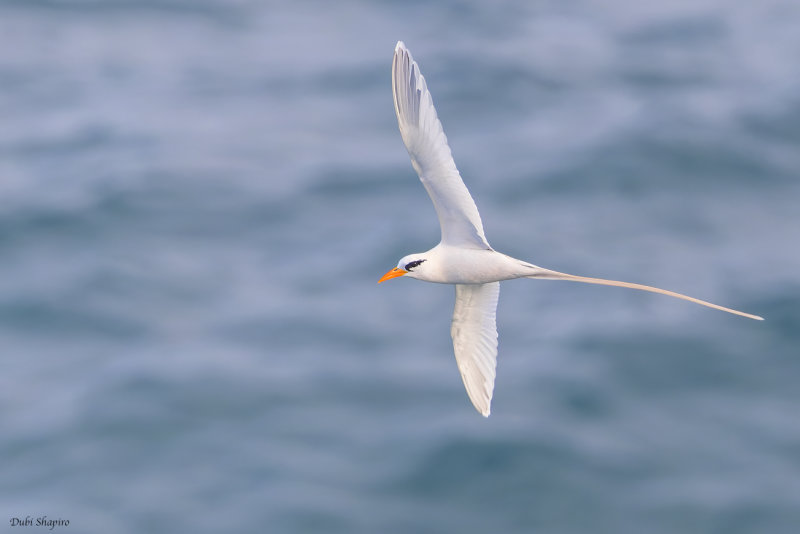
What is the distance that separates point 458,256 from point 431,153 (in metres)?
1.31

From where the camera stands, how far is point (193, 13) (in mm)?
32688

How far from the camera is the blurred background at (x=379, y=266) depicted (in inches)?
827

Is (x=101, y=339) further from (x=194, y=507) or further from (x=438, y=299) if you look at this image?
(x=438, y=299)

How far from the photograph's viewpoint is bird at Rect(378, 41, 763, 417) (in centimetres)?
1295

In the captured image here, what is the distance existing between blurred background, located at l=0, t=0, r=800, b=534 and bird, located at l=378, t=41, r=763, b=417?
644 centimetres

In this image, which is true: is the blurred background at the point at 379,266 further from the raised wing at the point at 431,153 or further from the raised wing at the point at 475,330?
the raised wing at the point at 431,153

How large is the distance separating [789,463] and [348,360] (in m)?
8.48

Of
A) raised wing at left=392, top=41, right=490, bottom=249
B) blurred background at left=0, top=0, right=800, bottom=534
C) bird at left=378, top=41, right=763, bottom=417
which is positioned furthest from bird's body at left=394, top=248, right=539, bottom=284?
blurred background at left=0, top=0, right=800, bottom=534

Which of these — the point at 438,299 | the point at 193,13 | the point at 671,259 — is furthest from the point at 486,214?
the point at 193,13
